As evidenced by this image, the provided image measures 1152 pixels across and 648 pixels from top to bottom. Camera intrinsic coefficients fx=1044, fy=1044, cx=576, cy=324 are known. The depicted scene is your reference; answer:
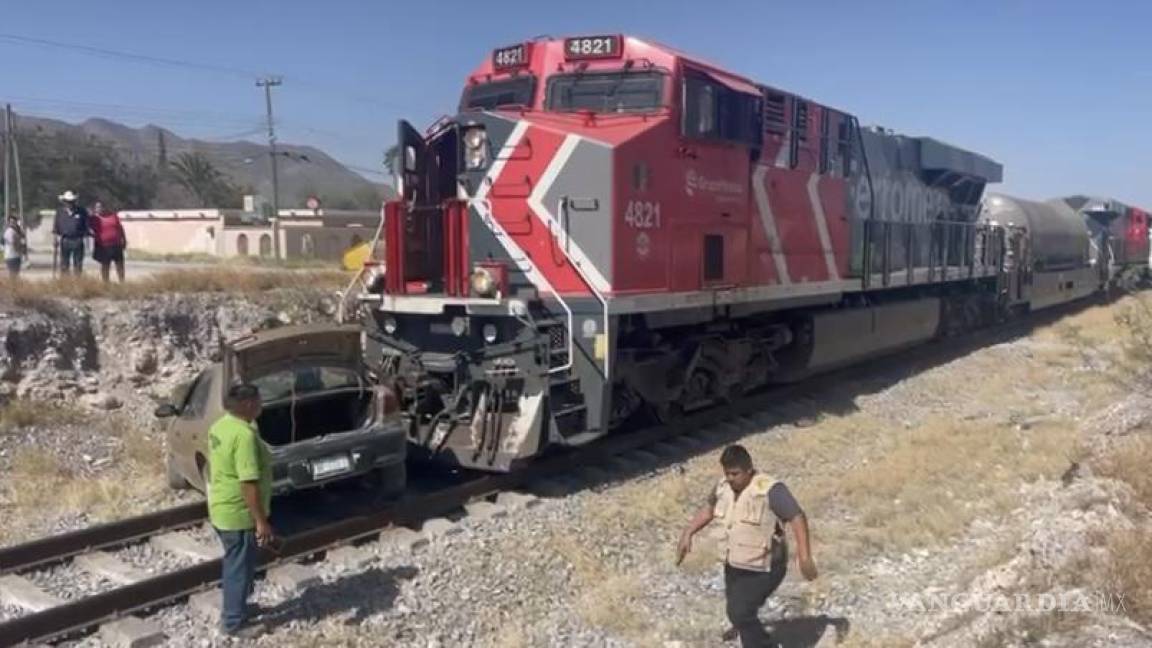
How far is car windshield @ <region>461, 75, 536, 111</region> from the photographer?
1085 cm

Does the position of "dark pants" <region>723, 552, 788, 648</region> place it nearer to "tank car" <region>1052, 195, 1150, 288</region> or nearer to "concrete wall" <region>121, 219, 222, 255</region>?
"tank car" <region>1052, 195, 1150, 288</region>

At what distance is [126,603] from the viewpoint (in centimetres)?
646

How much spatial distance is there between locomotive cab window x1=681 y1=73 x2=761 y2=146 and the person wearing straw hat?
38.2 ft

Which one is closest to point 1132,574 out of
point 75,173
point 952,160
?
point 952,160

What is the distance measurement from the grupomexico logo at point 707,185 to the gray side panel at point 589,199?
1279 millimetres

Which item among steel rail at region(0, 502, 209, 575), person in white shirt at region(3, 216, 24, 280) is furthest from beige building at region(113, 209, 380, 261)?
steel rail at region(0, 502, 209, 575)

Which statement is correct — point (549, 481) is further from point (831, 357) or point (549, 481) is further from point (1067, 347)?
point (1067, 347)

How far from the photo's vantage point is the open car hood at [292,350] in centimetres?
813

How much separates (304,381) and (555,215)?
A: 271 centimetres

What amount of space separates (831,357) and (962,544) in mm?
6504

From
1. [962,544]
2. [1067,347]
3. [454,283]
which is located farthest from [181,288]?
[1067,347]

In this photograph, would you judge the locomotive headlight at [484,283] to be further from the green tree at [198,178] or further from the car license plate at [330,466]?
the green tree at [198,178]

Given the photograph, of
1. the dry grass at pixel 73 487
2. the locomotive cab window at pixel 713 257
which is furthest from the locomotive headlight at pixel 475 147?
the dry grass at pixel 73 487

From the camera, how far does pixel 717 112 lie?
1075 centimetres
